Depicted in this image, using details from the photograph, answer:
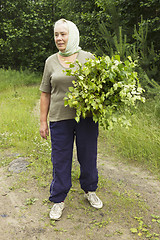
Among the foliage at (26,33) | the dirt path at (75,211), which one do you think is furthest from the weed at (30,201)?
the foliage at (26,33)

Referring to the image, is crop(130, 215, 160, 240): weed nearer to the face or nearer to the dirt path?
the dirt path

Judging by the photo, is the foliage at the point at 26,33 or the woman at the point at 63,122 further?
the foliage at the point at 26,33

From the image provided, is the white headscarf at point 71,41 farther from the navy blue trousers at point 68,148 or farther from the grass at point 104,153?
the grass at point 104,153

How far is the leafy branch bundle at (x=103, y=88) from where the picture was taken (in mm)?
2295

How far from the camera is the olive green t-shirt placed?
8.52 ft

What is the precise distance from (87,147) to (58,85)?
707mm

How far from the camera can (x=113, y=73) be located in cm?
229

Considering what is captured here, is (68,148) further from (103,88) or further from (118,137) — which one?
(118,137)

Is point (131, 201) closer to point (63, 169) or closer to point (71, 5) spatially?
point (63, 169)

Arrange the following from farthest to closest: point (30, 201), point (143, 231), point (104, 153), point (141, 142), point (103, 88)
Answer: point (104, 153) < point (141, 142) < point (30, 201) < point (143, 231) < point (103, 88)

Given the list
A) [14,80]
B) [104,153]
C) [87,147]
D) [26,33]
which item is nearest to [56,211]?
[87,147]

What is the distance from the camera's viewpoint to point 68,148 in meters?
2.79

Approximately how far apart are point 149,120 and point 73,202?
2685 mm

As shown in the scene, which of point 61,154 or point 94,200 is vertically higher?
point 61,154
